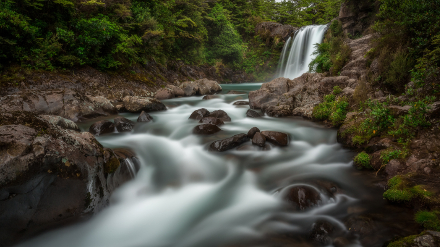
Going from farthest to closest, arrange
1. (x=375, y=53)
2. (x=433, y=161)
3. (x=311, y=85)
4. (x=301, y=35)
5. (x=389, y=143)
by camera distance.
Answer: (x=301, y=35), (x=311, y=85), (x=375, y=53), (x=389, y=143), (x=433, y=161)

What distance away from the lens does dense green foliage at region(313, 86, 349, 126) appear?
7.47m

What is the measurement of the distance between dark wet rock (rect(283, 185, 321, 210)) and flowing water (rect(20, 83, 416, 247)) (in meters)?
0.02

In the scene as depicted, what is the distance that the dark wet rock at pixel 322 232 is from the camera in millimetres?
3221

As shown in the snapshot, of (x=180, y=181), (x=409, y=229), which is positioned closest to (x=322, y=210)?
(x=409, y=229)

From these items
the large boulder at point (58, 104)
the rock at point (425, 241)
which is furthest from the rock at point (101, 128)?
the rock at point (425, 241)

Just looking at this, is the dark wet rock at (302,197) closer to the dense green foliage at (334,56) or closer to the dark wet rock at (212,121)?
the dark wet rock at (212,121)

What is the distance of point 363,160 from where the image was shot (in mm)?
5125

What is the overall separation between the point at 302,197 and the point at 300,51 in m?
20.5

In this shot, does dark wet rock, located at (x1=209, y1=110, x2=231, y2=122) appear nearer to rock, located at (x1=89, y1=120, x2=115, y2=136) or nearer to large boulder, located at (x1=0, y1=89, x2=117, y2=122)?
rock, located at (x1=89, y1=120, x2=115, y2=136)

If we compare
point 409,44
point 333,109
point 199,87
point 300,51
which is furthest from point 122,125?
point 300,51

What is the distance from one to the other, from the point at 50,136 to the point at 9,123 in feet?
1.83

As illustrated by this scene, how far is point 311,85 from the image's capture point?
9.61 metres

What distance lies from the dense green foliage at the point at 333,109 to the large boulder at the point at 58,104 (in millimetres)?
8722

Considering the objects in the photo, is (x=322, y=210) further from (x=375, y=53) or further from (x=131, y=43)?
(x=131, y=43)
